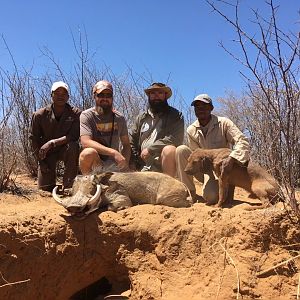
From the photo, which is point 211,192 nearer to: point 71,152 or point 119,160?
point 119,160

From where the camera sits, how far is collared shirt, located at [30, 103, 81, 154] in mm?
6887

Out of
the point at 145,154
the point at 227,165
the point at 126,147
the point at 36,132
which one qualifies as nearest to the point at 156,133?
the point at 145,154

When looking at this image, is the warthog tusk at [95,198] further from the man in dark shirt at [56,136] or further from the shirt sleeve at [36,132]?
the shirt sleeve at [36,132]

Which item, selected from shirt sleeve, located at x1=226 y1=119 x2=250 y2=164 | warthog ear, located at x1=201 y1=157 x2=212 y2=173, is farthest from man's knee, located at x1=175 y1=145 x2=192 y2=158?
shirt sleeve, located at x1=226 y1=119 x2=250 y2=164

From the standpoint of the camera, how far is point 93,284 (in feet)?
18.2

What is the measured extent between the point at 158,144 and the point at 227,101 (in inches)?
314

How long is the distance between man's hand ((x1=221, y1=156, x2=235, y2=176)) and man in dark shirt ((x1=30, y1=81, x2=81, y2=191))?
264 cm

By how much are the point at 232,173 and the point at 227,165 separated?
0.18 meters

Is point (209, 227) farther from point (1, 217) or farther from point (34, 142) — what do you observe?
point (34, 142)

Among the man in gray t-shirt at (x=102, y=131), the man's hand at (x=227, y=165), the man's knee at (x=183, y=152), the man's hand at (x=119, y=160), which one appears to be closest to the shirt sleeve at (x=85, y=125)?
the man in gray t-shirt at (x=102, y=131)

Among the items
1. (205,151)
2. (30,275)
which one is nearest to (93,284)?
(30,275)

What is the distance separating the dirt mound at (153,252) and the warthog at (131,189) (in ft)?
0.87

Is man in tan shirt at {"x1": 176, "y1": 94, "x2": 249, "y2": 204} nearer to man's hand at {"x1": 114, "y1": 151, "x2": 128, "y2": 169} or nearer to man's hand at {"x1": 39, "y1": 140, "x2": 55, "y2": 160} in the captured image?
man's hand at {"x1": 114, "y1": 151, "x2": 128, "y2": 169}

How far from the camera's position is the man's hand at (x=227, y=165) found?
527cm
